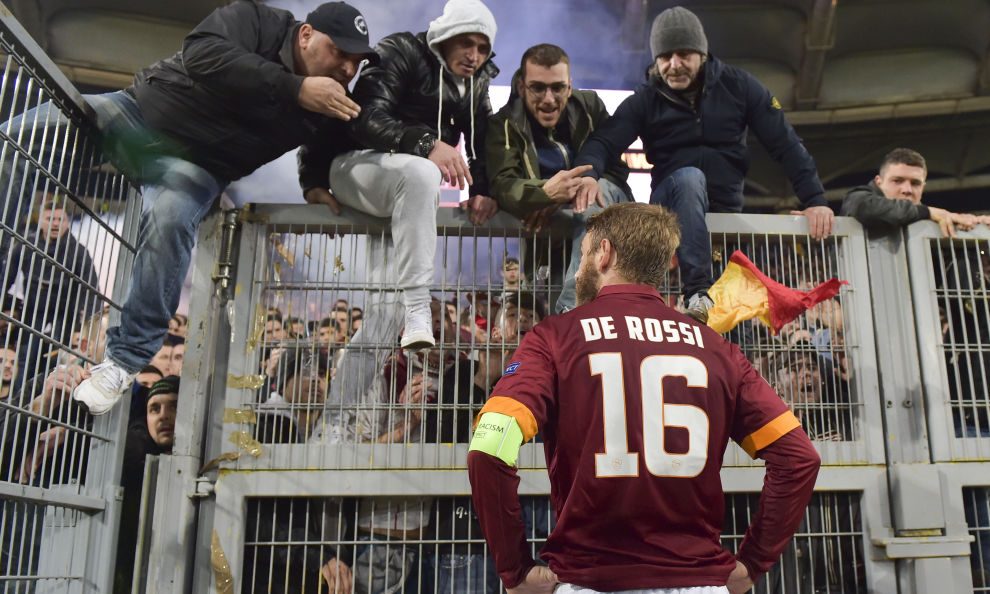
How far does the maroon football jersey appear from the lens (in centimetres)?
180

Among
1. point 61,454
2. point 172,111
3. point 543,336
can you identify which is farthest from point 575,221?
point 61,454

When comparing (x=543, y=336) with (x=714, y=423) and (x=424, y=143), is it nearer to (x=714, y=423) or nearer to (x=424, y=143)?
(x=714, y=423)

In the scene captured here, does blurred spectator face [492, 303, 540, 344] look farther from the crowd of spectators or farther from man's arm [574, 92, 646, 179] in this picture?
man's arm [574, 92, 646, 179]

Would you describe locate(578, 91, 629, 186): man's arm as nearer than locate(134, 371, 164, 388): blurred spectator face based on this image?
Yes

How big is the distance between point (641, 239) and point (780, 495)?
668 millimetres

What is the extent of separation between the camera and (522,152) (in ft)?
10.6

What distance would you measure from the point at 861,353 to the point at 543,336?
5.23 ft

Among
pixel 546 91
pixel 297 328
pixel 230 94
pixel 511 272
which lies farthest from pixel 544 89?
pixel 297 328

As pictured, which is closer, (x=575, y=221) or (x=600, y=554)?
(x=600, y=554)

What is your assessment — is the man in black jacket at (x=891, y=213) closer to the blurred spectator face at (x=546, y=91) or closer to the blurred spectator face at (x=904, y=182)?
the blurred spectator face at (x=904, y=182)

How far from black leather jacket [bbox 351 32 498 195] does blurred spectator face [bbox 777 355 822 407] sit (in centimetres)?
127

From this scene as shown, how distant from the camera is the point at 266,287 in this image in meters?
3.05

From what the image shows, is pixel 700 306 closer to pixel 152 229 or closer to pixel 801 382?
pixel 801 382

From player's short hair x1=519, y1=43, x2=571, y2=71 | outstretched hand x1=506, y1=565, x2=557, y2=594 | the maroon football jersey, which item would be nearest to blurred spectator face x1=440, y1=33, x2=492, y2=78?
player's short hair x1=519, y1=43, x2=571, y2=71
